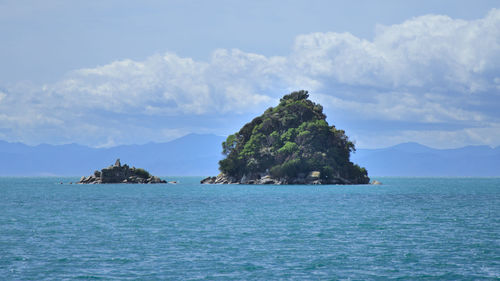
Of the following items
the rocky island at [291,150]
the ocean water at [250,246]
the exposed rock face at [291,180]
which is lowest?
the ocean water at [250,246]

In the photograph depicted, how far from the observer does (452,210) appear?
74562mm

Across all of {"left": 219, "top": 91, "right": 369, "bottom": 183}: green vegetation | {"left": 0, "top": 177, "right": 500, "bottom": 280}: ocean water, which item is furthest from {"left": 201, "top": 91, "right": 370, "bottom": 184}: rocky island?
{"left": 0, "top": 177, "right": 500, "bottom": 280}: ocean water

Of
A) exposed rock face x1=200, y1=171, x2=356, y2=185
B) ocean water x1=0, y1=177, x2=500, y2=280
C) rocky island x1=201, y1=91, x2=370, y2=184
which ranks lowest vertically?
ocean water x1=0, y1=177, x2=500, y2=280

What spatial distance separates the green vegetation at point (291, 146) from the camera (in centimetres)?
17512

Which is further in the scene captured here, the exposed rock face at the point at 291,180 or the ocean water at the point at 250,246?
the exposed rock face at the point at 291,180

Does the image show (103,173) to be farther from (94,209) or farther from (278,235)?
(278,235)

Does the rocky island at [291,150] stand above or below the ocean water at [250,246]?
above

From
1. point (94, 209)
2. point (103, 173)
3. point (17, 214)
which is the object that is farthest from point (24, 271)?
point (103, 173)

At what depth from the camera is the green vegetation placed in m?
175

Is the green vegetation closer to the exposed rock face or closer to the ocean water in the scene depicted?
the exposed rock face

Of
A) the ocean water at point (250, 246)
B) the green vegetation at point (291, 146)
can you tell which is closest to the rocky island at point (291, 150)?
the green vegetation at point (291, 146)

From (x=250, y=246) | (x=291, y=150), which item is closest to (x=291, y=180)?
(x=291, y=150)

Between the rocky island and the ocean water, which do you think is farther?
the rocky island

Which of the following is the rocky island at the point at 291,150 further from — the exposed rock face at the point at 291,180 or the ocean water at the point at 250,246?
the ocean water at the point at 250,246
